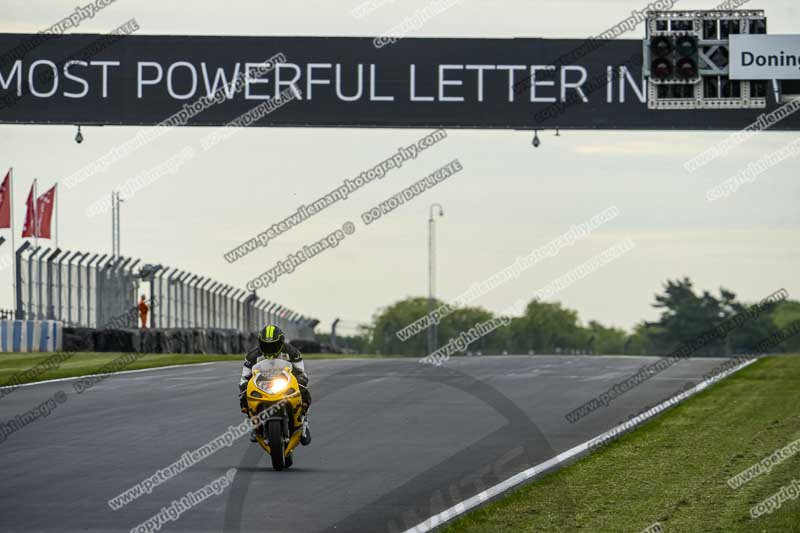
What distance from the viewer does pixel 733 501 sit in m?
11.8

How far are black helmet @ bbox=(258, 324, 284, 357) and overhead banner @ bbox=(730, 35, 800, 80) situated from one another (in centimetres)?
1363

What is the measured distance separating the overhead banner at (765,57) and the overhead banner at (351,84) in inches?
61.7

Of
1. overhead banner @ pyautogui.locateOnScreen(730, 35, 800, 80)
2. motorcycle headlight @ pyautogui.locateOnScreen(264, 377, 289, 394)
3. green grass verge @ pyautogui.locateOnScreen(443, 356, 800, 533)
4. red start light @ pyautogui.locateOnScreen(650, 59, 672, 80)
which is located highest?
overhead banner @ pyautogui.locateOnScreen(730, 35, 800, 80)

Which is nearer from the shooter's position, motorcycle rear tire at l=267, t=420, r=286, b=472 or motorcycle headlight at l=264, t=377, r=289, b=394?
motorcycle rear tire at l=267, t=420, r=286, b=472

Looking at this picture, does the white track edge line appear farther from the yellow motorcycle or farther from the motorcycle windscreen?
the motorcycle windscreen

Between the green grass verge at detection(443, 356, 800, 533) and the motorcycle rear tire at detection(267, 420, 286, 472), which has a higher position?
the motorcycle rear tire at detection(267, 420, 286, 472)

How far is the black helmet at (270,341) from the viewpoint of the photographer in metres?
13.7

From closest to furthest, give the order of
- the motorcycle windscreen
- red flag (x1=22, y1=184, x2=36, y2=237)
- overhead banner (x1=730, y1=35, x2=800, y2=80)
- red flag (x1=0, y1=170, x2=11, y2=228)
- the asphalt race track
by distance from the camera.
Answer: the asphalt race track < the motorcycle windscreen < overhead banner (x1=730, y1=35, x2=800, y2=80) < red flag (x1=0, y1=170, x2=11, y2=228) < red flag (x1=22, y1=184, x2=36, y2=237)

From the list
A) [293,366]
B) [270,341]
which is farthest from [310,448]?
[270,341]

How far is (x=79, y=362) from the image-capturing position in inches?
1314

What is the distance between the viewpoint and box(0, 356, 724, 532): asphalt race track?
440 inches

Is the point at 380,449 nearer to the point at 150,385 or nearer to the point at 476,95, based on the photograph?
the point at 150,385

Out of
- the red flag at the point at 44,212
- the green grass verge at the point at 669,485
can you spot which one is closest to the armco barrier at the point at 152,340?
the red flag at the point at 44,212

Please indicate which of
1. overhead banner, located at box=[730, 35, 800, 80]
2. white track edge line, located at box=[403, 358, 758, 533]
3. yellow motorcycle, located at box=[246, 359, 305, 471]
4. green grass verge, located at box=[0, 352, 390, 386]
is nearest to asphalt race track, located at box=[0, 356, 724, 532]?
white track edge line, located at box=[403, 358, 758, 533]
